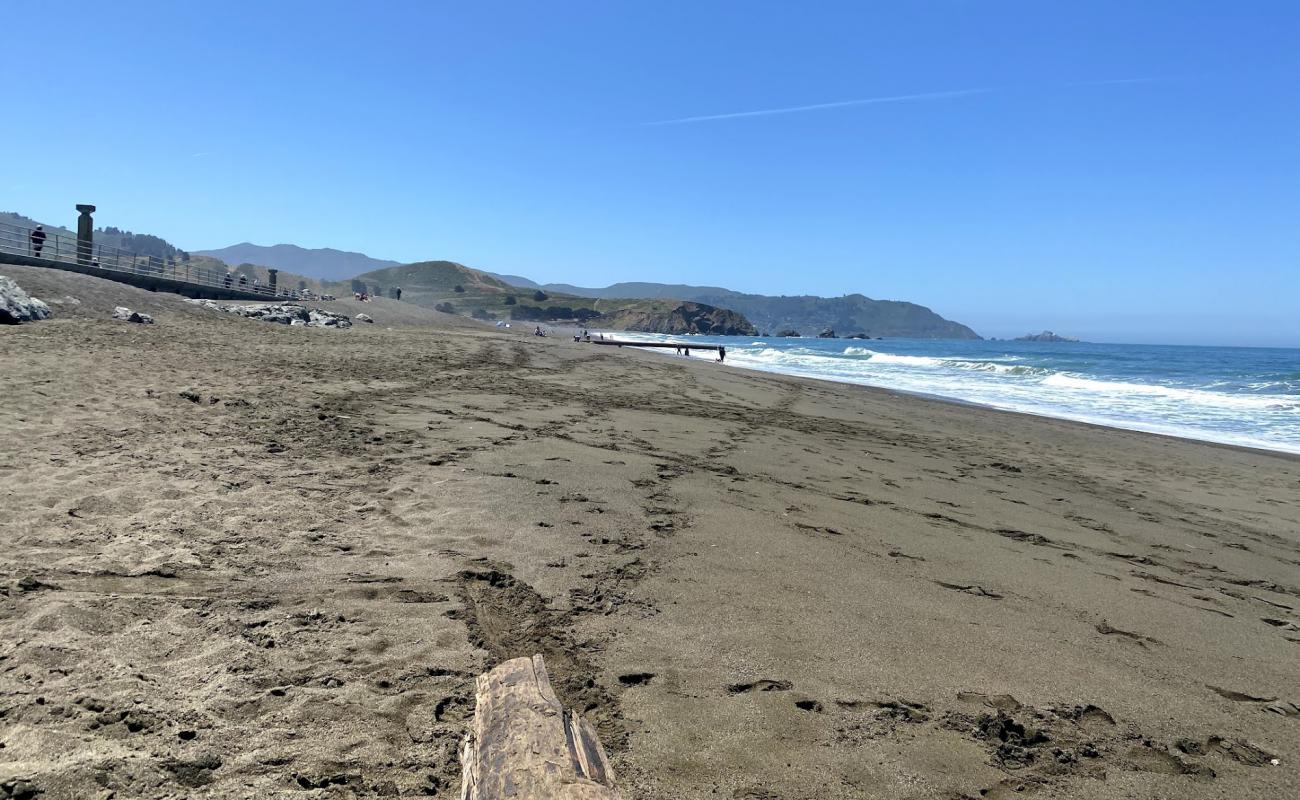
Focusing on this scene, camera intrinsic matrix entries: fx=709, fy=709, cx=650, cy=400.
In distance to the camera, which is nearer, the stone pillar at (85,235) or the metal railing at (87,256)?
the metal railing at (87,256)

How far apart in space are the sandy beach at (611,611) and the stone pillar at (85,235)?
21.2 m

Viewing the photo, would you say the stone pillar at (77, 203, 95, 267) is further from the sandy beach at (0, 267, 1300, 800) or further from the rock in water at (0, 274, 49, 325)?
the sandy beach at (0, 267, 1300, 800)

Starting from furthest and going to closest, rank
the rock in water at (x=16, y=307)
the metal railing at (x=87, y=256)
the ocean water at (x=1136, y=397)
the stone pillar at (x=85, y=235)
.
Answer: the stone pillar at (x=85, y=235), the metal railing at (x=87, y=256), the ocean water at (x=1136, y=397), the rock in water at (x=16, y=307)

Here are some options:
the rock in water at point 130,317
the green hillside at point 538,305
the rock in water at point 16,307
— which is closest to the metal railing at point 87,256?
the rock in water at point 130,317

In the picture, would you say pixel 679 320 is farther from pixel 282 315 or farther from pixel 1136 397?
pixel 282 315

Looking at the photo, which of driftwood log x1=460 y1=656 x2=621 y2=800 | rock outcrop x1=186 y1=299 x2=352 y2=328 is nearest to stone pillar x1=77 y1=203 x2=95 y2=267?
rock outcrop x1=186 y1=299 x2=352 y2=328

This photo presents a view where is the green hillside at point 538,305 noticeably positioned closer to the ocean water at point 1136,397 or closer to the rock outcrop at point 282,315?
the rock outcrop at point 282,315

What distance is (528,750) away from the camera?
2053 millimetres

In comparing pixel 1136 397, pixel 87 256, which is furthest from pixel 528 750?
pixel 87 256

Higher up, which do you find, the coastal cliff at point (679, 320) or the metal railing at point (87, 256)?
the coastal cliff at point (679, 320)

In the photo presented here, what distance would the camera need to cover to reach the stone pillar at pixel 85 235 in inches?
978

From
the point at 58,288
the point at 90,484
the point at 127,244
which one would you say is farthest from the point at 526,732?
the point at 127,244

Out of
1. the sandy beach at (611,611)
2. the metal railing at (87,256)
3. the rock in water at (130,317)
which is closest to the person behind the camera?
the sandy beach at (611,611)

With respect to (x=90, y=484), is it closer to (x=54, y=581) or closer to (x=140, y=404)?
(x=54, y=581)
